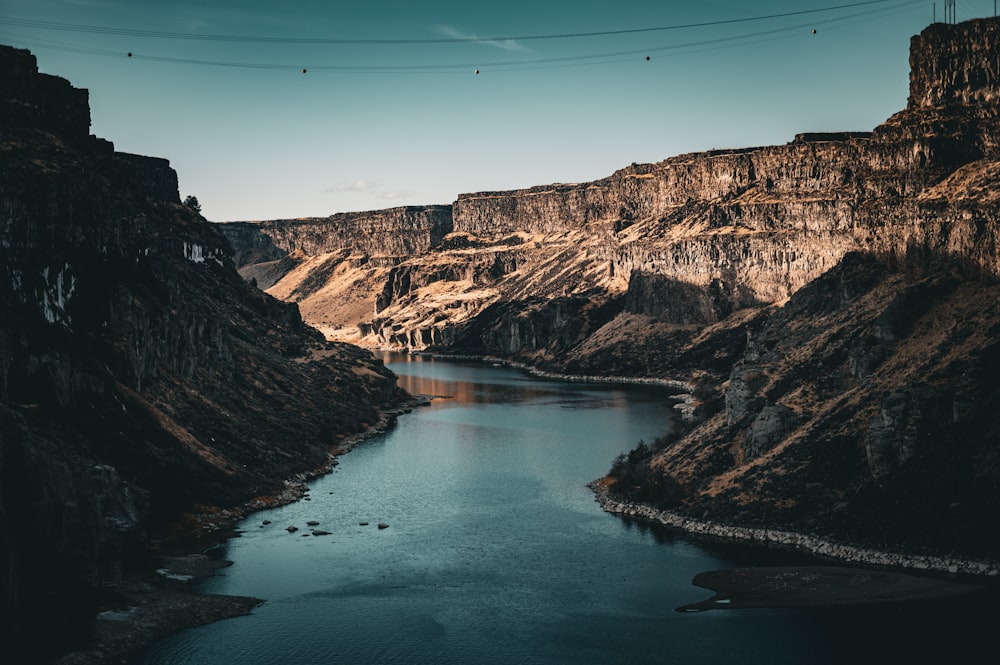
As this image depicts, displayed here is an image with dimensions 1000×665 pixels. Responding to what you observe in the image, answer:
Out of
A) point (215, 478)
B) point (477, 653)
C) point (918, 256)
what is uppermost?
point (918, 256)

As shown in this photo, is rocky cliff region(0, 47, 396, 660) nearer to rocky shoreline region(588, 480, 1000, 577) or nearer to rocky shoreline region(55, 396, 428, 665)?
rocky shoreline region(55, 396, 428, 665)

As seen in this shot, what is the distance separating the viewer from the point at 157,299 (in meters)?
116

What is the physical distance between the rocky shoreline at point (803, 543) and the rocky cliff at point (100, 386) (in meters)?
37.7

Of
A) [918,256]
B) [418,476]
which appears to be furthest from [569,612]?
[918,256]

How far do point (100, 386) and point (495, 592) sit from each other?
128 feet

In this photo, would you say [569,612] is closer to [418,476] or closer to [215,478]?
[215,478]

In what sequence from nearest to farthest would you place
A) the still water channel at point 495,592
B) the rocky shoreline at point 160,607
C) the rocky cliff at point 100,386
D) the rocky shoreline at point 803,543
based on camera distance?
the rocky shoreline at point 160,607
the still water channel at point 495,592
the rocky cliff at point 100,386
the rocky shoreline at point 803,543

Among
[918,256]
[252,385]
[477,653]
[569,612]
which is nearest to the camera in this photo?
[477,653]

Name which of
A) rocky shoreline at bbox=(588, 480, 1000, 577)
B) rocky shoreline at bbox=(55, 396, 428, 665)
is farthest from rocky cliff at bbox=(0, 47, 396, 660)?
rocky shoreline at bbox=(588, 480, 1000, 577)

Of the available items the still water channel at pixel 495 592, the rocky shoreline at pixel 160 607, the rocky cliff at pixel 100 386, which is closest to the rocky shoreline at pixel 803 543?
the still water channel at pixel 495 592

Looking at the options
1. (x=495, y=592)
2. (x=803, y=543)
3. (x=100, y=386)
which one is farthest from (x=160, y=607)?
(x=803, y=543)

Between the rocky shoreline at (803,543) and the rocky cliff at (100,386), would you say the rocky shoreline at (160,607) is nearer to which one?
the rocky cliff at (100,386)

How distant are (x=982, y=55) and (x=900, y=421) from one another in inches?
2890

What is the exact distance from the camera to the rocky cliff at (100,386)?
66375mm
